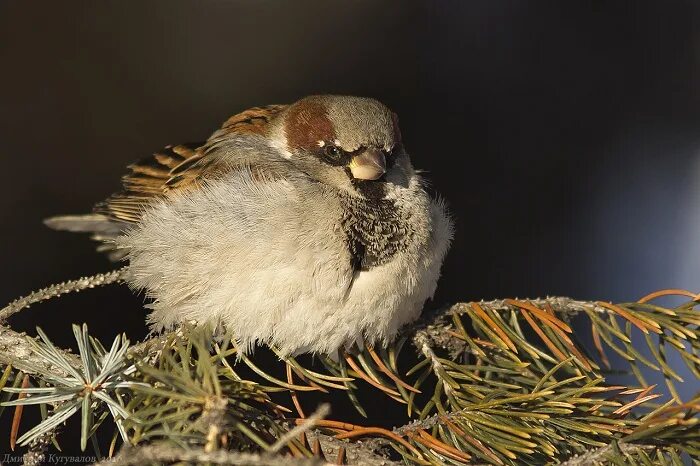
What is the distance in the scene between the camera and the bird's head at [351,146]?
1.93m

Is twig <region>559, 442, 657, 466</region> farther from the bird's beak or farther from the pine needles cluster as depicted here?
the bird's beak

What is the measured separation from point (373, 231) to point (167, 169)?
0.77 meters

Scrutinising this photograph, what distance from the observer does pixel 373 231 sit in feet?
6.01

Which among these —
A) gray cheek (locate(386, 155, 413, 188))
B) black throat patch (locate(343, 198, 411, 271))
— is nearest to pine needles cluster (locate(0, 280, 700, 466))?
black throat patch (locate(343, 198, 411, 271))

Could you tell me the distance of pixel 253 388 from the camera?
4.54ft

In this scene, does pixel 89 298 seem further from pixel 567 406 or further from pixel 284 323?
pixel 567 406

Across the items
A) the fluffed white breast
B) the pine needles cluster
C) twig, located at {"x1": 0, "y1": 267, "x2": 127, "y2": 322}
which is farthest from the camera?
the fluffed white breast

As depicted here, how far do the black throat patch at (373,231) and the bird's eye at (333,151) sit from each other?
168mm

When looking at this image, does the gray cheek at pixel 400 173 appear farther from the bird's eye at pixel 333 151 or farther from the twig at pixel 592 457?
the twig at pixel 592 457

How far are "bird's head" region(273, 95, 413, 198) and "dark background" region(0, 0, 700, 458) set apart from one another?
29.2 inches

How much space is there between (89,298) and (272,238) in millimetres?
1162

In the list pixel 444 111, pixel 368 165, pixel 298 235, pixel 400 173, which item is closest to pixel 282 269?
pixel 298 235

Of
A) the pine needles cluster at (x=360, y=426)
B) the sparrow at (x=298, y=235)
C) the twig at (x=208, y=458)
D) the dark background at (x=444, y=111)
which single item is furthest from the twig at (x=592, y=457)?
the dark background at (x=444, y=111)

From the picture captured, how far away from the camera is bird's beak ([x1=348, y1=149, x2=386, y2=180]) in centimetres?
191
